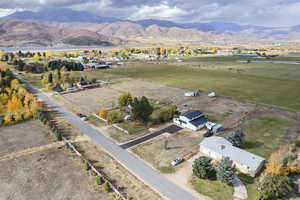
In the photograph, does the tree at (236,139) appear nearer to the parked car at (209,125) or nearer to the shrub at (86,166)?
the parked car at (209,125)

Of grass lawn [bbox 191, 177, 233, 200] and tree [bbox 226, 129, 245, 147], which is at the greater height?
tree [bbox 226, 129, 245, 147]

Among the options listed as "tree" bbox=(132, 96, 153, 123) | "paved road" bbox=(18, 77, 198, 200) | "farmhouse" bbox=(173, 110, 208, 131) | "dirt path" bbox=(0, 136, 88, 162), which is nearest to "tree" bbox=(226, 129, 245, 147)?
"farmhouse" bbox=(173, 110, 208, 131)

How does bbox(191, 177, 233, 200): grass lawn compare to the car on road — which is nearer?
bbox(191, 177, 233, 200): grass lawn

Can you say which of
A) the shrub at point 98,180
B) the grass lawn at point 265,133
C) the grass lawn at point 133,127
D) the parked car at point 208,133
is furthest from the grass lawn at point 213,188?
the grass lawn at point 133,127

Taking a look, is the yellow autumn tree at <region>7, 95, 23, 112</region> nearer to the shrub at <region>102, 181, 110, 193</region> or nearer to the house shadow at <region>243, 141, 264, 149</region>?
the shrub at <region>102, 181, 110, 193</region>

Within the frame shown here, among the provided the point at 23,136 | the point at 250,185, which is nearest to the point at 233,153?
the point at 250,185

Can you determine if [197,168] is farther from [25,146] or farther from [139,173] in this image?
[25,146]

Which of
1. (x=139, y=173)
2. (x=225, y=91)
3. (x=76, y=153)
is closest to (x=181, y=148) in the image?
(x=139, y=173)
